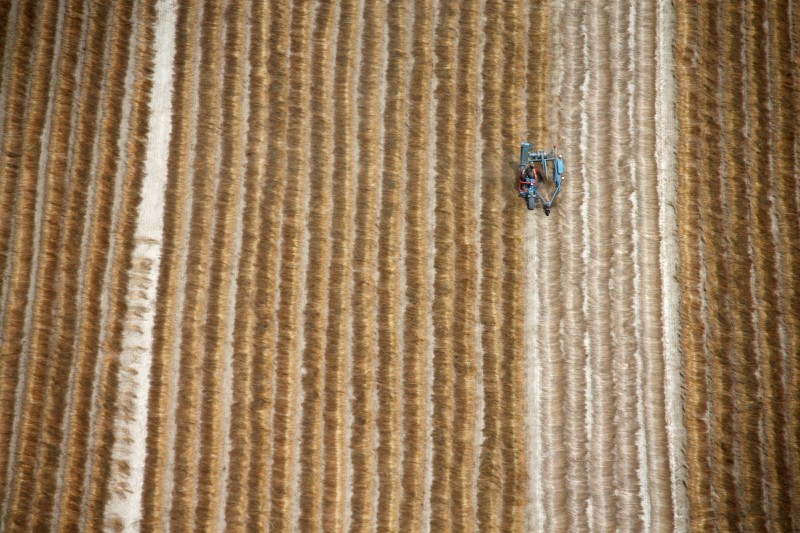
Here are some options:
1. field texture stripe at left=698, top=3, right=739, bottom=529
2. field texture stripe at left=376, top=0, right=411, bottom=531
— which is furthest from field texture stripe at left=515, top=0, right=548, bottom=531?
field texture stripe at left=698, top=3, right=739, bottom=529

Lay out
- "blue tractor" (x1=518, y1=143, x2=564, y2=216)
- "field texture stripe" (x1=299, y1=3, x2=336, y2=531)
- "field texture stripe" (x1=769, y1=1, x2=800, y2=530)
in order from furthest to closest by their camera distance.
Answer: "blue tractor" (x1=518, y1=143, x2=564, y2=216)
"field texture stripe" (x1=299, y1=3, x2=336, y2=531)
"field texture stripe" (x1=769, y1=1, x2=800, y2=530)

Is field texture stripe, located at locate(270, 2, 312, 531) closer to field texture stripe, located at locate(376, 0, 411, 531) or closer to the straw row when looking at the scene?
field texture stripe, located at locate(376, 0, 411, 531)

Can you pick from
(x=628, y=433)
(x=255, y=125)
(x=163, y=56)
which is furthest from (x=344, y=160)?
(x=628, y=433)

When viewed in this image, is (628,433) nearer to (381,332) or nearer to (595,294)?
(595,294)

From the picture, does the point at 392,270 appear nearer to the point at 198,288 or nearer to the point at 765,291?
the point at 198,288

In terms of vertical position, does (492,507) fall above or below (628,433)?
below
